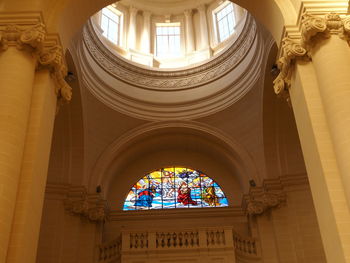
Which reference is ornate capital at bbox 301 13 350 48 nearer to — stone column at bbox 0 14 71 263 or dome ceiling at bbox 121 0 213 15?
stone column at bbox 0 14 71 263

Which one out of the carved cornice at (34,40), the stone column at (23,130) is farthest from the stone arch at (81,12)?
the stone column at (23,130)

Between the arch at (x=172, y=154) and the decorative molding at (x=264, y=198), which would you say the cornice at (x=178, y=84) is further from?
the decorative molding at (x=264, y=198)

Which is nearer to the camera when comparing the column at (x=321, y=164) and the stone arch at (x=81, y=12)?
the column at (x=321, y=164)

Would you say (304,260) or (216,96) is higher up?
(216,96)

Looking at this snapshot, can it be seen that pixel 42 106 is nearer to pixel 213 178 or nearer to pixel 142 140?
pixel 142 140

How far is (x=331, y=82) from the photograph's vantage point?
21.6 ft

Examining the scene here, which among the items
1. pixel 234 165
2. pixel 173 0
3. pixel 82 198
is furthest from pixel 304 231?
pixel 173 0

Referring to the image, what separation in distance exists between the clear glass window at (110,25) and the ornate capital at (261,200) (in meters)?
7.20

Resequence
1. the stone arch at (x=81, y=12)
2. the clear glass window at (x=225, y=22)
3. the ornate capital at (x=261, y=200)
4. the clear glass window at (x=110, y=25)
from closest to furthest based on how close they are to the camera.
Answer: the stone arch at (x=81, y=12), the ornate capital at (x=261, y=200), the clear glass window at (x=110, y=25), the clear glass window at (x=225, y=22)

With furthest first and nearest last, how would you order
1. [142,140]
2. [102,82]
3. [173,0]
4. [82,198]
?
[173,0] < [142,140] < [102,82] < [82,198]

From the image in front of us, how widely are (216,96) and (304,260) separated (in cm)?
595

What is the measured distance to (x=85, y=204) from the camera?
533 inches

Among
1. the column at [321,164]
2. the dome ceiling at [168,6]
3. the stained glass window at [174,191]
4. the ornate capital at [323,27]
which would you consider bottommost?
the column at [321,164]

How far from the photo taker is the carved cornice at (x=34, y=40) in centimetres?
707
